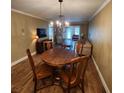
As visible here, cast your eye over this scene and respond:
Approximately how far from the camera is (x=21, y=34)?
6203 millimetres

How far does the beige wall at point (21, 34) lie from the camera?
5414 millimetres

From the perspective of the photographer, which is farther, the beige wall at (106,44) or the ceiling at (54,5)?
the ceiling at (54,5)

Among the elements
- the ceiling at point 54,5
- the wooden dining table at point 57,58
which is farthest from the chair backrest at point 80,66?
the ceiling at point 54,5

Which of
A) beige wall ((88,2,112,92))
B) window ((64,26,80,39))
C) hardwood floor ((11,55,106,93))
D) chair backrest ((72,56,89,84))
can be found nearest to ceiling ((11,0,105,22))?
beige wall ((88,2,112,92))

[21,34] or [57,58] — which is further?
[21,34]

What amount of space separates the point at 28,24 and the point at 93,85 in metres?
4.87

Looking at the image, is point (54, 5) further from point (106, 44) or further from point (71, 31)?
point (71, 31)

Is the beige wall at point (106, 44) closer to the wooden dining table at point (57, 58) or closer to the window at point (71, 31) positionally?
Result: the wooden dining table at point (57, 58)

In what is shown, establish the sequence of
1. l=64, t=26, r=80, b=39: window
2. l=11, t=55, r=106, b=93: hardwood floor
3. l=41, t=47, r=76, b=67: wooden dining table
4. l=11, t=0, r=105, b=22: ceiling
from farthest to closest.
Answer: 1. l=64, t=26, r=80, b=39: window
2. l=11, t=0, r=105, b=22: ceiling
3. l=11, t=55, r=106, b=93: hardwood floor
4. l=41, t=47, r=76, b=67: wooden dining table

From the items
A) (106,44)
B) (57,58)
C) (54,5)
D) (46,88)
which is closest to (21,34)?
(54,5)

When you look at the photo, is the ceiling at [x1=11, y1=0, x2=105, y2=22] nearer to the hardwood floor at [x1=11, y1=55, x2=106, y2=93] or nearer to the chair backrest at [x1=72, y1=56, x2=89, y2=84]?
the chair backrest at [x1=72, y1=56, x2=89, y2=84]

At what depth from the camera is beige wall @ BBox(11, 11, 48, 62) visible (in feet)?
17.8

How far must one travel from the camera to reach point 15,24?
5.57 meters
